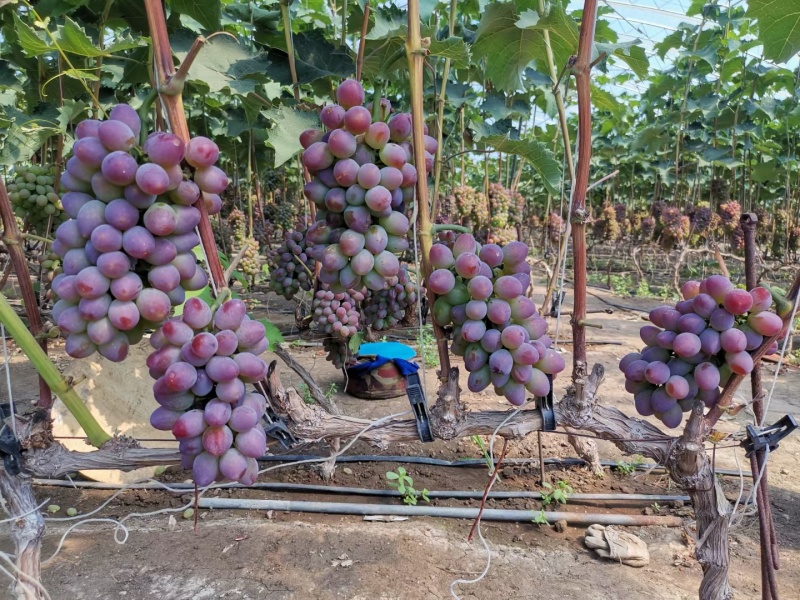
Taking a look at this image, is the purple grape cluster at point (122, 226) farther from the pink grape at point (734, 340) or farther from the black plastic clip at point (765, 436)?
the black plastic clip at point (765, 436)

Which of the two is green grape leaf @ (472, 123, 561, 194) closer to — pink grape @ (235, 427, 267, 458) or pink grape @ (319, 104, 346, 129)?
pink grape @ (319, 104, 346, 129)

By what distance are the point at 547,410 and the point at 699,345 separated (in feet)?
1.29

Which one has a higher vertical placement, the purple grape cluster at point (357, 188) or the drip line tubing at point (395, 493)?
the purple grape cluster at point (357, 188)

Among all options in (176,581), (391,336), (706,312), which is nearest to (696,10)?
(391,336)

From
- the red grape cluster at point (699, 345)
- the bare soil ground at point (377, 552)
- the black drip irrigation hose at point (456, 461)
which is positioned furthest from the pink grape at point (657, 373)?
the black drip irrigation hose at point (456, 461)

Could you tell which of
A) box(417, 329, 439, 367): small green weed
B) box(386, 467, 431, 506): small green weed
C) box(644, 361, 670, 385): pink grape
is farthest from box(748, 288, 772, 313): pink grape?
box(417, 329, 439, 367): small green weed

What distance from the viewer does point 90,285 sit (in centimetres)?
93

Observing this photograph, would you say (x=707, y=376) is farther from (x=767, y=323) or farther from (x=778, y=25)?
(x=778, y=25)

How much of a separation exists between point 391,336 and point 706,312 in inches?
190

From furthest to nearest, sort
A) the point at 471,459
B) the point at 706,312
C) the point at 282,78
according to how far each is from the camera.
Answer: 1. the point at 471,459
2. the point at 282,78
3. the point at 706,312

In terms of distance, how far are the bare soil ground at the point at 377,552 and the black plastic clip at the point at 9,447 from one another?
918mm

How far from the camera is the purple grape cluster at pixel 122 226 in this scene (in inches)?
36.6

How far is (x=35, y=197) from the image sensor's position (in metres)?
3.30

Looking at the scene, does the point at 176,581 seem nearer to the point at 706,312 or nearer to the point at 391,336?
the point at 706,312
